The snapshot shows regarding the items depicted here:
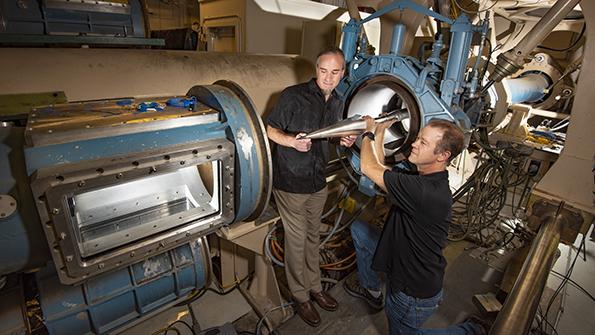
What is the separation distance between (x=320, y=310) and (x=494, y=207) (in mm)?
2053

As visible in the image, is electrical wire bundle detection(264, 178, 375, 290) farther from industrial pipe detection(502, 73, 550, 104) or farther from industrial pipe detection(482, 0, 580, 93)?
industrial pipe detection(502, 73, 550, 104)

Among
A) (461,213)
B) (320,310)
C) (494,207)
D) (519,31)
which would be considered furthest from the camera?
(519,31)

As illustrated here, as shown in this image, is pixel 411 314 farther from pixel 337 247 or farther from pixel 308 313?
pixel 337 247

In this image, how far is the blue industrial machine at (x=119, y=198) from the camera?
2.82ft

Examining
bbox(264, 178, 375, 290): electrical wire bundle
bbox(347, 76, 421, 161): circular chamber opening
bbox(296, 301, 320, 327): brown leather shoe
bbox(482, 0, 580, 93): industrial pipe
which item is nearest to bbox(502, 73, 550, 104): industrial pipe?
bbox(482, 0, 580, 93): industrial pipe

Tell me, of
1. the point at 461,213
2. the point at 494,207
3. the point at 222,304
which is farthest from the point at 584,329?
the point at 222,304

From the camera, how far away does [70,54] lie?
4.49 ft

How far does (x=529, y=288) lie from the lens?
1.13 m

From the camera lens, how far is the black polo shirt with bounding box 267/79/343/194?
156 cm

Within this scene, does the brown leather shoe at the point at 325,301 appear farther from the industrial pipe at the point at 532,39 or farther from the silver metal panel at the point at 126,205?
the industrial pipe at the point at 532,39

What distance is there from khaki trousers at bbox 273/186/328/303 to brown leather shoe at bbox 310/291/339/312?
9 centimetres

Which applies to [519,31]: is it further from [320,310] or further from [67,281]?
[67,281]

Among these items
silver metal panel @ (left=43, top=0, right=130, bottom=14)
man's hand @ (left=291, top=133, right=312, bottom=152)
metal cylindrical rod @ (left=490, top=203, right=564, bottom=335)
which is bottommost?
metal cylindrical rod @ (left=490, top=203, right=564, bottom=335)

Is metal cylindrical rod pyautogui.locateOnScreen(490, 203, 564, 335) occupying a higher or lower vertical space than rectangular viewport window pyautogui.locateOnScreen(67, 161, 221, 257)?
lower
